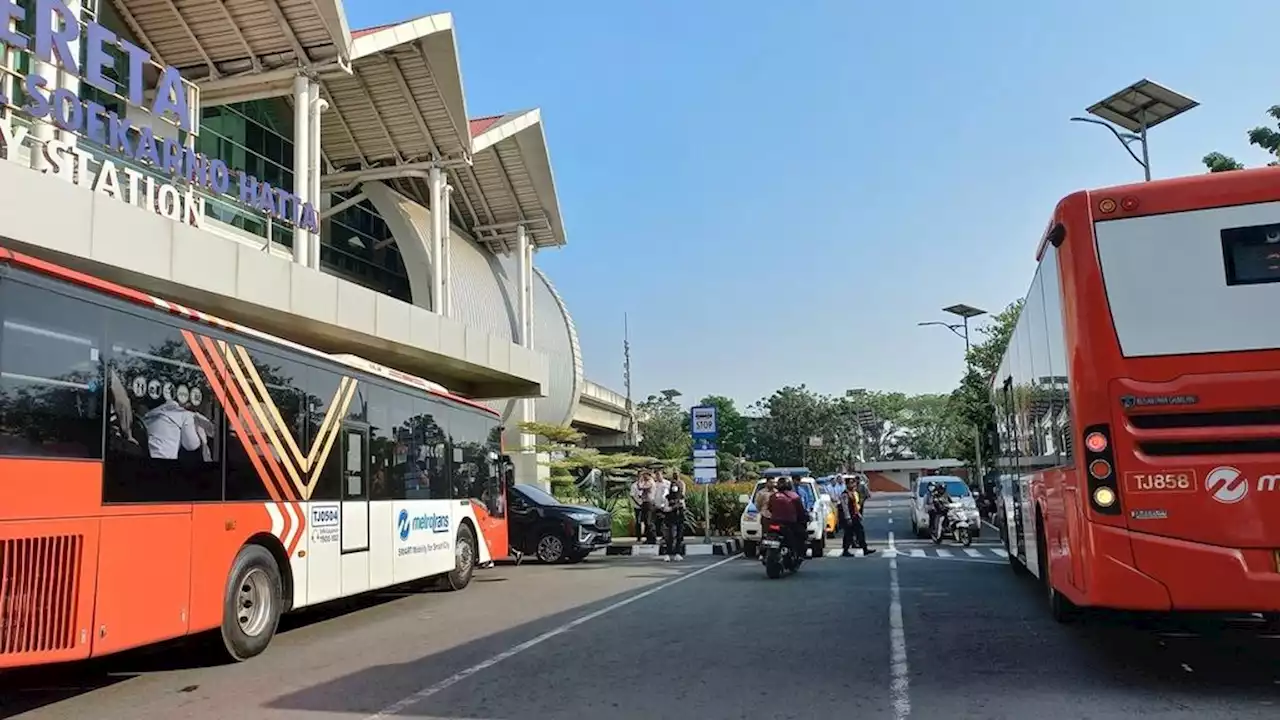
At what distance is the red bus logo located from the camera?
5.90 m

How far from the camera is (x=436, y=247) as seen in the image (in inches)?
1080

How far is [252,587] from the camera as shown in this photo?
8.87m

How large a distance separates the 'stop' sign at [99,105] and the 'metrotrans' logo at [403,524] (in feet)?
26.1

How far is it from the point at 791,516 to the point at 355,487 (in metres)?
7.11

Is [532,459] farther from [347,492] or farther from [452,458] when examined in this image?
[347,492]

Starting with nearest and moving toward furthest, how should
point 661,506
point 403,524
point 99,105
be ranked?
point 403,524 < point 99,105 < point 661,506

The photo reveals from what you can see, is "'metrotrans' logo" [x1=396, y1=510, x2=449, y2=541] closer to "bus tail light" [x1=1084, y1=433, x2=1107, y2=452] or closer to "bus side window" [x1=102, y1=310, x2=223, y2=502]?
"bus side window" [x1=102, y1=310, x2=223, y2=502]

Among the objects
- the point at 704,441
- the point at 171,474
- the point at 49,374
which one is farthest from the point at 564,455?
the point at 49,374

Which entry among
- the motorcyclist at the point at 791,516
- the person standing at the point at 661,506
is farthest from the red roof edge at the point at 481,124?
the motorcyclist at the point at 791,516

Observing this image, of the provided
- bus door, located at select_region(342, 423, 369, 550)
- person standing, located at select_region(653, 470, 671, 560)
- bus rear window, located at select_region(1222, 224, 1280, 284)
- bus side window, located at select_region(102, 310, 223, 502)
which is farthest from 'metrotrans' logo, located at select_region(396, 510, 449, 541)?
bus rear window, located at select_region(1222, 224, 1280, 284)

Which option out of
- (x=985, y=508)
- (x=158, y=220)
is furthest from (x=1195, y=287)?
(x=985, y=508)

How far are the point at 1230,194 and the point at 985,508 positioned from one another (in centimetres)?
2545

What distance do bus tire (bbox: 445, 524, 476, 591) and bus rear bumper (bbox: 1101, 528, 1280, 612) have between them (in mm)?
10366

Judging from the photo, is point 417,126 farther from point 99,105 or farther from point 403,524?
point 403,524
